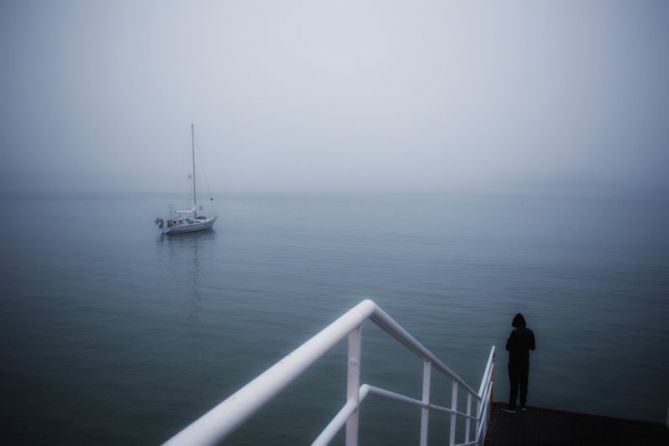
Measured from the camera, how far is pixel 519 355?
23.2ft

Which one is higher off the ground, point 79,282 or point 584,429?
point 584,429

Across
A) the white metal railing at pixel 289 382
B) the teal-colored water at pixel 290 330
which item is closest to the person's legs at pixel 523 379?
the teal-colored water at pixel 290 330

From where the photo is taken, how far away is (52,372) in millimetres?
14531

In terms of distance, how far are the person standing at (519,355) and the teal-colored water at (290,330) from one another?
5.12 meters

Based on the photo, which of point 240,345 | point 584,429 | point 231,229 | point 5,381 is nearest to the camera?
point 584,429

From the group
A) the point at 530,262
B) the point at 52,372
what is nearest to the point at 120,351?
the point at 52,372

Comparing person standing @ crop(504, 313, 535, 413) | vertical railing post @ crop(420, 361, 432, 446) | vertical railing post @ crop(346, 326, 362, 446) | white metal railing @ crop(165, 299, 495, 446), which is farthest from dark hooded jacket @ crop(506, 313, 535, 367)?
vertical railing post @ crop(346, 326, 362, 446)

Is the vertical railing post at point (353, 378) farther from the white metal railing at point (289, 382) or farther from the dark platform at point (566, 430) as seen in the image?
the dark platform at point (566, 430)

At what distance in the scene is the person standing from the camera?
688cm

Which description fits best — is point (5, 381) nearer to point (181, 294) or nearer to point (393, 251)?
point (181, 294)

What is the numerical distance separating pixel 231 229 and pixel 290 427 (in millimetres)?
59009

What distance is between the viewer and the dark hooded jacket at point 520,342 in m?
6.86

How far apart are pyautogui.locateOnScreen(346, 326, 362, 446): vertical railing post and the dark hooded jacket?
6231 millimetres

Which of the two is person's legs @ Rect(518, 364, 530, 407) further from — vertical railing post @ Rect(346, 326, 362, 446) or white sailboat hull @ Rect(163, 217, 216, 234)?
white sailboat hull @ Rect(163, 217, 216, 234)
